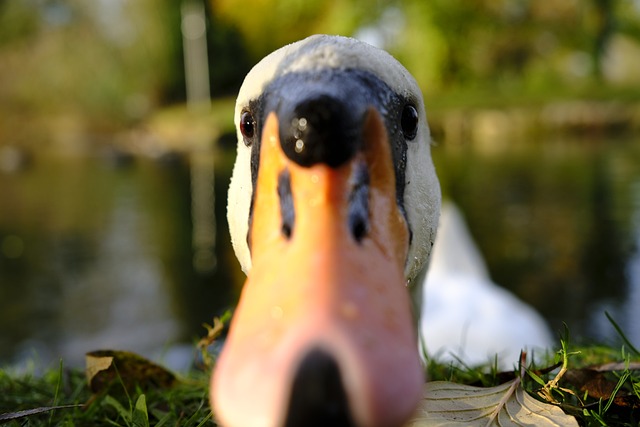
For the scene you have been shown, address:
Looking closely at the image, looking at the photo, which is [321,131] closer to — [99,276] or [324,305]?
[324,305]

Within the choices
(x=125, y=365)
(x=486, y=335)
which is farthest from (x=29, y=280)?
(x=125, y=365)

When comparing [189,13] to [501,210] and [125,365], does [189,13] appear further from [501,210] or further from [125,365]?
[125,365]

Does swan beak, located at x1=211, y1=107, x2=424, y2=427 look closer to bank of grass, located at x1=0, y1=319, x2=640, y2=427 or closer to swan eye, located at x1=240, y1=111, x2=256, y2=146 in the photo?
swan eye, located at x1=240, y1=111, x2=256, y2=146

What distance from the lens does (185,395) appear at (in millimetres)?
1554

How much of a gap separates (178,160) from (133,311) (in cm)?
1378

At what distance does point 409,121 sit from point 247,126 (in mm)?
309

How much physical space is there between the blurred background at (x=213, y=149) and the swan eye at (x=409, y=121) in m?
1.36

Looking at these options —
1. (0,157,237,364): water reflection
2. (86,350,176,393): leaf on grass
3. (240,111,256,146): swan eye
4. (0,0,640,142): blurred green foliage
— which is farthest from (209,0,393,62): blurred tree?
(240,111,256,146): swan eye

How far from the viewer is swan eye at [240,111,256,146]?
1.21 meters

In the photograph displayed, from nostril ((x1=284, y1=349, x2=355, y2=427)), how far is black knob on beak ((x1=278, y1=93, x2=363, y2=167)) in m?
0.34

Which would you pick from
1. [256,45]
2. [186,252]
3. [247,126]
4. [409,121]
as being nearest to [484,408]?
[409,121]

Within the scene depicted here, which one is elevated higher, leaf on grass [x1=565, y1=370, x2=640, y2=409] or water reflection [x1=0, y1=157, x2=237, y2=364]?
leaf on grass [x1=565, y1=370, x2=640, y2=409]

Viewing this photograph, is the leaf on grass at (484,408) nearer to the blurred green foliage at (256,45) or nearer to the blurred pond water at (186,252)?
the blurred pond water at (186,252)

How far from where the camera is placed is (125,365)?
161 cm
